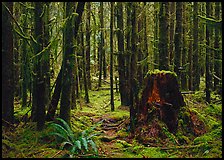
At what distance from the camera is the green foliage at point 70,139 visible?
23.0 feet

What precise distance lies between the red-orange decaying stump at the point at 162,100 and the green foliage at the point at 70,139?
78.0 inches

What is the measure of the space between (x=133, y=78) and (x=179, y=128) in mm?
2786

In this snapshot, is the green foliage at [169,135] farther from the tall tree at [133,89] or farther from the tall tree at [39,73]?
the tall tree at [39,73]

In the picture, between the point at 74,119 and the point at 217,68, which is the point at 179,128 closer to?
the point at 74,119

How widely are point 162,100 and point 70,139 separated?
298 cm

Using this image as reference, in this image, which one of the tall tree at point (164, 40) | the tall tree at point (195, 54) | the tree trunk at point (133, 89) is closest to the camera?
the tree trunk at point (133, 89)

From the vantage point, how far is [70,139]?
7.98 m

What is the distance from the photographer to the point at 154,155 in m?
7.14

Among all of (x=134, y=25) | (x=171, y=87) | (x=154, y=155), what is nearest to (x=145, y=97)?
(x=171, y=87)

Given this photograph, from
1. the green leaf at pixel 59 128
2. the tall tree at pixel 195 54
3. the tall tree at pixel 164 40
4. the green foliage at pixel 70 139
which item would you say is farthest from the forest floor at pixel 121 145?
the tall tree at pixel 195 54

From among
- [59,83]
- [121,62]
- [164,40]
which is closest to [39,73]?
[59,83]

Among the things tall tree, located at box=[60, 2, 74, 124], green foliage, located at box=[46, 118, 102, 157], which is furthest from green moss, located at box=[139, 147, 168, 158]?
tall tree, located at box=[60, 2, 74, 124]

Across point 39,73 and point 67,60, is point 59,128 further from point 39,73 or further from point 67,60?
point 67,60

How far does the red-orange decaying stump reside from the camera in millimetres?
8625
